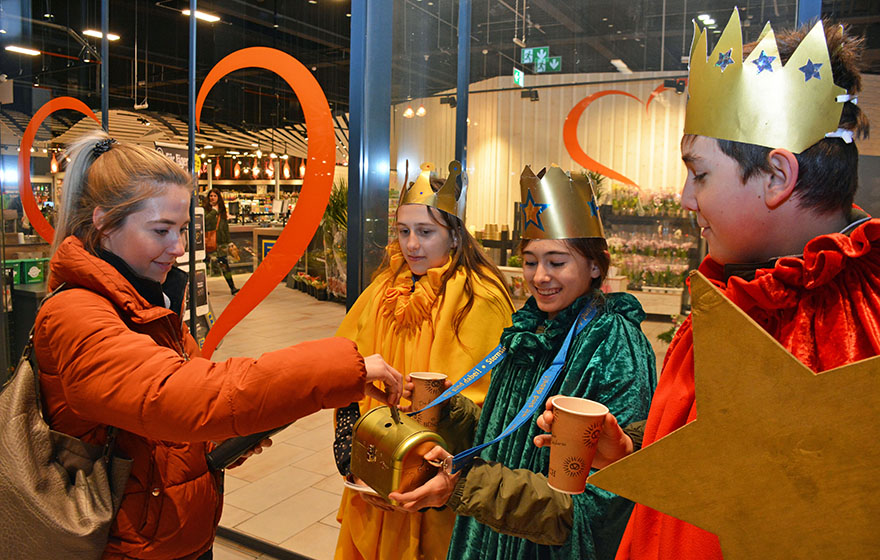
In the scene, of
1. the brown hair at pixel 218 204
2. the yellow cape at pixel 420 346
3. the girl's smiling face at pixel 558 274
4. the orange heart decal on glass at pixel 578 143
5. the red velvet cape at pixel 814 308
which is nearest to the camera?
the red velvet cape at pixel 814 308

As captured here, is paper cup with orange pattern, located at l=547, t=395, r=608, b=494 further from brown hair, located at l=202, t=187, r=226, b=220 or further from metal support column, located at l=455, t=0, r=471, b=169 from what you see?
brown hair, located at l=202, t=187, r=226, b=220

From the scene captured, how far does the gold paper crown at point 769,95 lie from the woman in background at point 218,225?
114 inches

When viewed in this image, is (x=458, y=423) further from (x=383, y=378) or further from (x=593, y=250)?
(x=593, y=250)

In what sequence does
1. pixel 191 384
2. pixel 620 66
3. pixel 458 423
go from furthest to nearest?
1. pixel 620 66
2. pixel 458 423
3. pixel 191 384

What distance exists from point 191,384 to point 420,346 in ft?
3.22

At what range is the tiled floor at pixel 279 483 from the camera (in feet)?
10.1

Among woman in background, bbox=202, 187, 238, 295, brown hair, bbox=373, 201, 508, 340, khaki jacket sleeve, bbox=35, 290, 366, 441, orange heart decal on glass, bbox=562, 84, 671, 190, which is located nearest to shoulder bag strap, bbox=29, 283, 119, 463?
khaki jacket sleeve, bbox=35, 290, 366, 441

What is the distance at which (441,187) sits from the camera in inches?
82.4

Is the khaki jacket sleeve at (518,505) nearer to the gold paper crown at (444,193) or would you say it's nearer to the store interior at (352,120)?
the gold paper crown at (444,193)

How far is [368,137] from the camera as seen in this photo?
2.69 m

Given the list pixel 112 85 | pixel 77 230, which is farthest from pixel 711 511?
pixel 112 85

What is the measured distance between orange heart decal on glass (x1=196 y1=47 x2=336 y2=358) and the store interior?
1.4 inches

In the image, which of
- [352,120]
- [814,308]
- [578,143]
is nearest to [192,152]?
[352,120]

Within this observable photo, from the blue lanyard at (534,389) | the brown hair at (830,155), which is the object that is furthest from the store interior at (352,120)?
the brown hair at (830,155)
